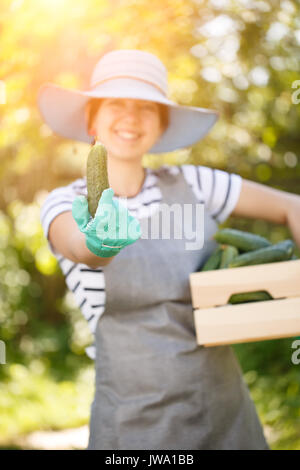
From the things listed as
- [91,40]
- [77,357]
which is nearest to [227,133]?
[91,40]

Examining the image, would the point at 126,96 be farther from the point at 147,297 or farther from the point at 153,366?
the point at 153,366

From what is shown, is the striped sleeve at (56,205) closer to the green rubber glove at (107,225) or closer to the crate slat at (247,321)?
the green rubber glove at (107,225)

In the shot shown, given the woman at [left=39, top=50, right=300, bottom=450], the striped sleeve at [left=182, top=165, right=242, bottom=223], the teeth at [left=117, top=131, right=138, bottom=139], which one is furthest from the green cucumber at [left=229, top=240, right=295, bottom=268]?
the teeth at [left=117, top=131, right=138, bottom=139]

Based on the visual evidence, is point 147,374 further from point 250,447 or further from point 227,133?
point 227,133

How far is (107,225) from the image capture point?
130 centimetres

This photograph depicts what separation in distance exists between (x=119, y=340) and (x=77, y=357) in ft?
15.6

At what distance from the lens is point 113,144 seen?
1985 mm

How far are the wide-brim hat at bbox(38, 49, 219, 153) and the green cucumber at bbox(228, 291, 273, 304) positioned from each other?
82cm

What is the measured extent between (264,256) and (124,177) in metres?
0.64

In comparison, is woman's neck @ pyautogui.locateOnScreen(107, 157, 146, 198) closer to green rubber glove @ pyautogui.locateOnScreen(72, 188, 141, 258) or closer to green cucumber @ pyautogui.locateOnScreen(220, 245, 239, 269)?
green cucumber @ pyautogui.locateOnScreen(220, 245, 239, 269)

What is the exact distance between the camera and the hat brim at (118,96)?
202 centimetres

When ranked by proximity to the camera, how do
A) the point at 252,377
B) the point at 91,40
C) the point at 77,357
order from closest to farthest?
1. the point at 91,40
2. the point at 252,377
3. the point at 77,357

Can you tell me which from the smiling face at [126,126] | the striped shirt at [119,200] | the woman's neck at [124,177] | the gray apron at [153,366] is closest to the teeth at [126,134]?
the smiling face at [126,126]

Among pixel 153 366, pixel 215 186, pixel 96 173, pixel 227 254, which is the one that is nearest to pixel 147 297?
pixel 153 366
